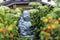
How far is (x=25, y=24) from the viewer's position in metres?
7.83

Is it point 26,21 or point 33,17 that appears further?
point 33,17

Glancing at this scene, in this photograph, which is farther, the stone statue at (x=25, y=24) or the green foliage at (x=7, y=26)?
the stone statue at (x=25, y=24)

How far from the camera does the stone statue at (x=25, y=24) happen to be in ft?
25.5

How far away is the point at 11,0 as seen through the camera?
470 inches

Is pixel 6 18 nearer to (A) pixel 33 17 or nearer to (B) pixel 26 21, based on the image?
→ (B) pixel 26 21

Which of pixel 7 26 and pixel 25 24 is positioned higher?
pixel 7 26

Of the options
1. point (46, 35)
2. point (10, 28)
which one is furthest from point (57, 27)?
point (10, 28)

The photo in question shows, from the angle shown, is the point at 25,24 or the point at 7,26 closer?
the point at 7,26

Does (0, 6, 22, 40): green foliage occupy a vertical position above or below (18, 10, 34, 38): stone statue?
above

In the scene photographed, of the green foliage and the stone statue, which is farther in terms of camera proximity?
the stone statue

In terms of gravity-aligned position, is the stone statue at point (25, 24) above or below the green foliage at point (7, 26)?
below

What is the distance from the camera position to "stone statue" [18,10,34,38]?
7.77m

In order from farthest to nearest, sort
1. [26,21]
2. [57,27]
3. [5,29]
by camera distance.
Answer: [26,21] → [5,29] → [57,27]

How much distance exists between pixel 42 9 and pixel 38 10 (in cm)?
16
